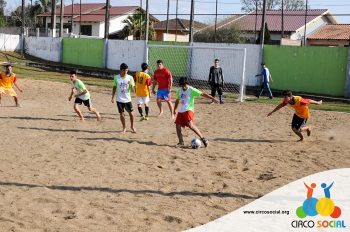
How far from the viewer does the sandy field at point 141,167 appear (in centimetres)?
591

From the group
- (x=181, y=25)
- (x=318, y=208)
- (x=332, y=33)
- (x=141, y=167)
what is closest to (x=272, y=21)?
(x=332, y=33)

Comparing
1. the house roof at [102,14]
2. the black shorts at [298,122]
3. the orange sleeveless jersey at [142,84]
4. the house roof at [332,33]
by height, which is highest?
the house roof at [102,14]

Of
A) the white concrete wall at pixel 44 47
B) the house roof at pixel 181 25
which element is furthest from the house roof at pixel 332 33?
the white concrete wall at pixel 44 47

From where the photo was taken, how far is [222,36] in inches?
1555

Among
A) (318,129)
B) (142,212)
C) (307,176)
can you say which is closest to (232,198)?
(142,212)

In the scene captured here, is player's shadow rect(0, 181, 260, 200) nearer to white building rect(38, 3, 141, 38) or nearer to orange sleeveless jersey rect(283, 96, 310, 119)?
orange sleeveless jersey rect(283, 96, 310, 119)

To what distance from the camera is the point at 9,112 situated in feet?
46.4

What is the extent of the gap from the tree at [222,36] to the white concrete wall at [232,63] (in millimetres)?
10422

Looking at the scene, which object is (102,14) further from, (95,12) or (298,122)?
(298,122)

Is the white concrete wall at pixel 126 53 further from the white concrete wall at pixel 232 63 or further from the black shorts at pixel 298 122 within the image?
the black shorts at pixel 298 122

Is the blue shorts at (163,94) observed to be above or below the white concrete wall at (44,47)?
below

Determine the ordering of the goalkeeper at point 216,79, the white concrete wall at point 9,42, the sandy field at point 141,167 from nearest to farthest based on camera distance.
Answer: the sandy field at point 141,167 → the goalkeeper at point 216,79 → the white concrete wall at point 9,42

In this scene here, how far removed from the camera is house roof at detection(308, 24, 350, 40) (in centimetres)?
3684

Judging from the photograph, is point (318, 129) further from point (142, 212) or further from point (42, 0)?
point (42, 0)
